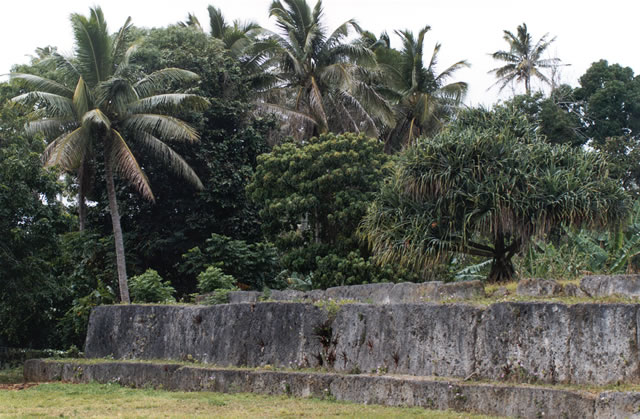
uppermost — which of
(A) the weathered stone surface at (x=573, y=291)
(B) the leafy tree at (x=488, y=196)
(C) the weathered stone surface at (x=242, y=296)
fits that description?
(B) the leafy tree at (x=488, y=196)

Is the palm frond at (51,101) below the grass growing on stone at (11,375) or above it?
above

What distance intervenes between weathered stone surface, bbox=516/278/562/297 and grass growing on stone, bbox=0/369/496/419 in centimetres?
282

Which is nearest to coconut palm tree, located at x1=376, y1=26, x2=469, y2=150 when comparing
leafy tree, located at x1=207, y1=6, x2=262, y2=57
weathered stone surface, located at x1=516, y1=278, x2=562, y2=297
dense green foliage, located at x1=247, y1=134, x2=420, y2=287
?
leafy tree, located at x1=207, y1=6, x2=262, y2=57

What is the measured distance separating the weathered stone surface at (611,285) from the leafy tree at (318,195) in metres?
10.7

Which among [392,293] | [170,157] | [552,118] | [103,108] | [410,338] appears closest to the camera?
[410,338]

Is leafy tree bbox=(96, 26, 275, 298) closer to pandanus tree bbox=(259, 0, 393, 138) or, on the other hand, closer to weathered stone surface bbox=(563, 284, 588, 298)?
pandanus tree bbox=(259, 0, 393, 138)

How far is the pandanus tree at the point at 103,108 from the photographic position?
72.2 ft

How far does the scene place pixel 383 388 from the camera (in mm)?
10594

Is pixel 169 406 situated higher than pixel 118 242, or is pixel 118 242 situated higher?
pixel 118 242

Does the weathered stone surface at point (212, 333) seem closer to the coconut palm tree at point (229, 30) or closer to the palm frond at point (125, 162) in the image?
the palm frond at point (125, 162)

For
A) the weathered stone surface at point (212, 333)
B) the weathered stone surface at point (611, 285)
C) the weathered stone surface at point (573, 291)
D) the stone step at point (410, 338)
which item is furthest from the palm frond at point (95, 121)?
the weathered stone surface at point (611, 285)

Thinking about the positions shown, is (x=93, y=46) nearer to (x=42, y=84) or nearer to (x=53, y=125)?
(x=42, y=84)

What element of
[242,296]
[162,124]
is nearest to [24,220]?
[162,124]

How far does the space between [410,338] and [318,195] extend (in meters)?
12.2
